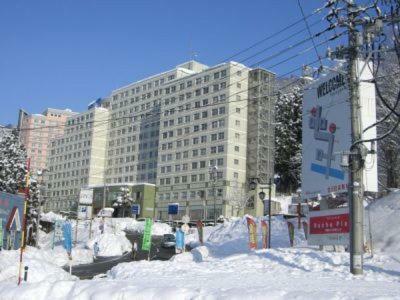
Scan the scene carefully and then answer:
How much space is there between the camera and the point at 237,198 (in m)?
86.1

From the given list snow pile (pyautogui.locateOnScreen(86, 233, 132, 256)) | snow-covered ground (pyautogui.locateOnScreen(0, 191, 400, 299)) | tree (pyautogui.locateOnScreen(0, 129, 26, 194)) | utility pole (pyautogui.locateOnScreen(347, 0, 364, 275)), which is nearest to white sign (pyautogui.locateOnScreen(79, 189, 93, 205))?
snow pile (pyautogui.locateOnScreen(86, 233, 132, 256))

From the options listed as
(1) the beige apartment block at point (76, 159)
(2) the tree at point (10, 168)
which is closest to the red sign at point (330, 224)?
(2) the tree at point (10, 168)

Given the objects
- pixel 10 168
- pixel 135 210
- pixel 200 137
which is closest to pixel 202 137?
pixel 200 137

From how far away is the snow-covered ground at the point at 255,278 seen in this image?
11320 mm

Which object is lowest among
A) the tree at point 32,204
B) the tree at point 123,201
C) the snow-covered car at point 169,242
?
the snow-covered car at point 169,242

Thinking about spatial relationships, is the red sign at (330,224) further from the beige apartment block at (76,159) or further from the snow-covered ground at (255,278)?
the beige apartment block at (76,159)

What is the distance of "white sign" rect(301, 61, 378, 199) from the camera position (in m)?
20.8

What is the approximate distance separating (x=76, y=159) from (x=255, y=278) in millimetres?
115561

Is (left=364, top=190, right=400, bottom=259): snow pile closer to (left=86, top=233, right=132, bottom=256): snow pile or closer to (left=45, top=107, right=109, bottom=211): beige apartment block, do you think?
(left=86, top=233, right=132, bottom=256): snow pile

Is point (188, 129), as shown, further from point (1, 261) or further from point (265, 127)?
point (1, 261)

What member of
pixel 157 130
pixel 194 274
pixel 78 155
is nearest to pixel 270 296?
pixel 194 274

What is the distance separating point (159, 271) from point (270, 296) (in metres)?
10.3

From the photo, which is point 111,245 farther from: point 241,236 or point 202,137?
point 202,137

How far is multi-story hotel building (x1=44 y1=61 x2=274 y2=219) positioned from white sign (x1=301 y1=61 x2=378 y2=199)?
54323 millimetres
